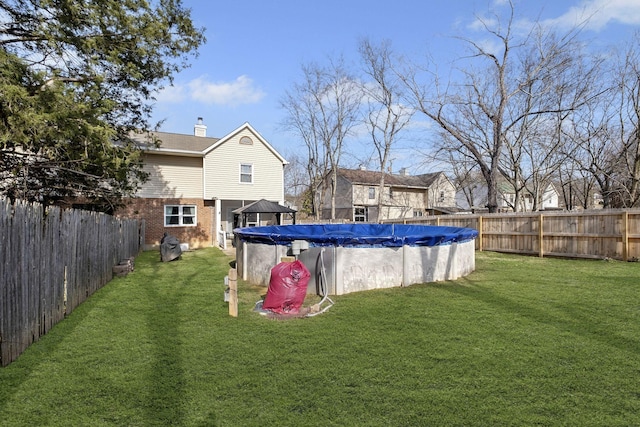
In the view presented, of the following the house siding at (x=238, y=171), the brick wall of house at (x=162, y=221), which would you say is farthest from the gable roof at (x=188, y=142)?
the brick wall of house at (x=162, y=221)

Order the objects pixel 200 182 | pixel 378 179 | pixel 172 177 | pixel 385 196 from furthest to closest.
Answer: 1. pixel 378 179
2. pixel 385 196
3. pixel 200 182
4. pixel 172 177

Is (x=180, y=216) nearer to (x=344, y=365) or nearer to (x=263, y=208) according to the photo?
(x=263, y=208)

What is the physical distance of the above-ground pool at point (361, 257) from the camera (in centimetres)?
702

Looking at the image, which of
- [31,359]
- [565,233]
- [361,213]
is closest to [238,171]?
[565,233]

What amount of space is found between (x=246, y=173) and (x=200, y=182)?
2.46 meters

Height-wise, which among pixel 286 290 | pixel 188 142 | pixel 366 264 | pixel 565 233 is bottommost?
pixel 286 290

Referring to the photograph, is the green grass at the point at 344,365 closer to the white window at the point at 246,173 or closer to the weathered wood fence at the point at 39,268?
the weathered wood fence at the point at 39,268

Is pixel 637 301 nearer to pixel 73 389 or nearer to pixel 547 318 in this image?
pixel 547 318

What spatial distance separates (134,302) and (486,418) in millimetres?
6000

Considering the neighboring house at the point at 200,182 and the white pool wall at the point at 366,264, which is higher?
A: the neighboring house at the point at 200,182

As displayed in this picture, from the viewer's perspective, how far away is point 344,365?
12.2 feet

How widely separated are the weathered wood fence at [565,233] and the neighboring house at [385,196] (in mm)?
18826

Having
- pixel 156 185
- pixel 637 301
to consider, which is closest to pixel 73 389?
pixel 637 301

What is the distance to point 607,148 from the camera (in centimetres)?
2127
